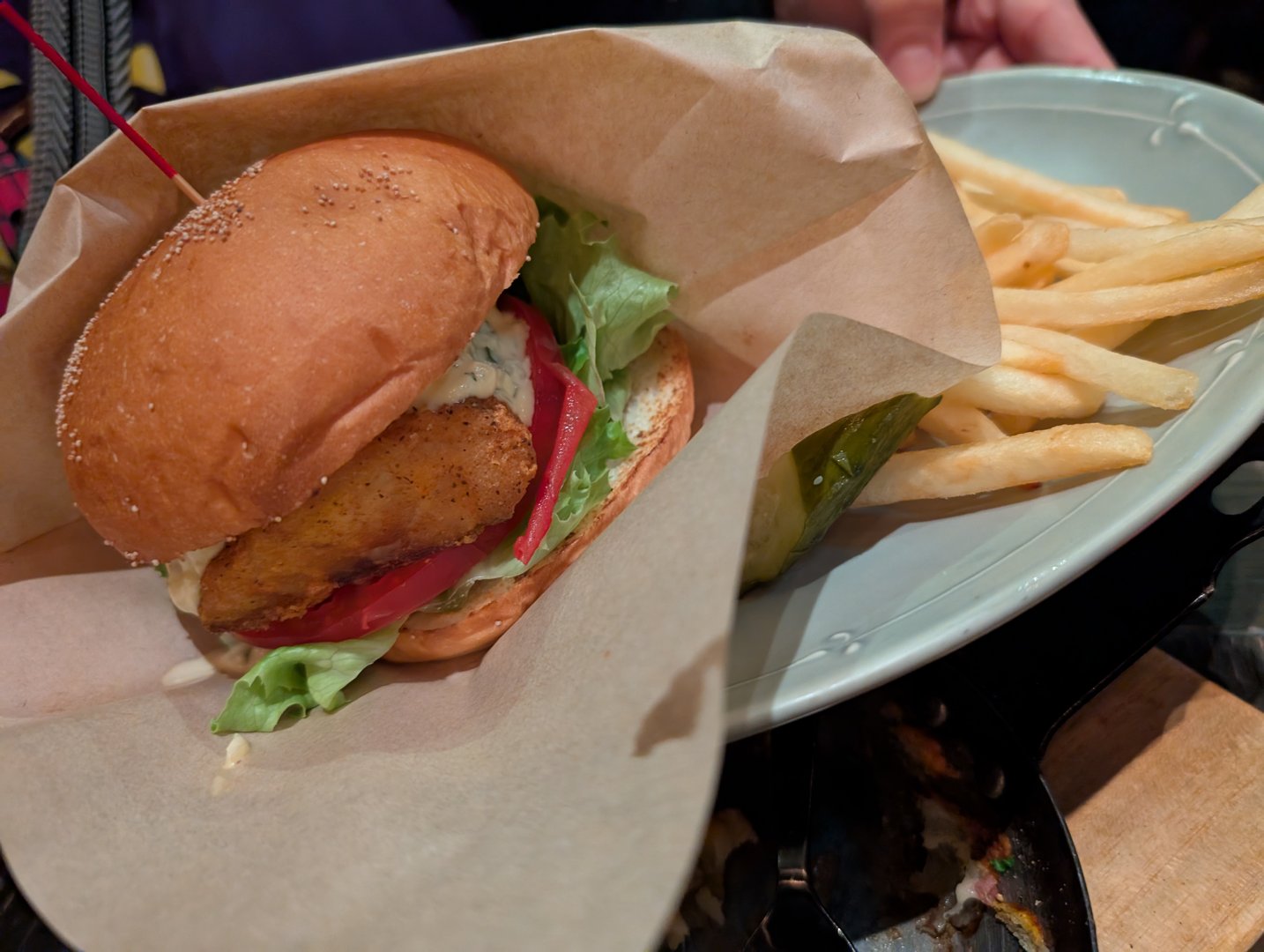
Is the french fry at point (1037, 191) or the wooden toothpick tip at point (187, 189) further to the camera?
the french fry at point (1037, 191)

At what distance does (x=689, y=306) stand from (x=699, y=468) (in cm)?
84

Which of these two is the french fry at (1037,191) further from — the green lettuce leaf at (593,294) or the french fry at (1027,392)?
the green lettuce leaf at (593,294)

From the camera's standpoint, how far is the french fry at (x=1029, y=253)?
5.08 ft

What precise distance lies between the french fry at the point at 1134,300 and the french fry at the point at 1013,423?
0.17 metres

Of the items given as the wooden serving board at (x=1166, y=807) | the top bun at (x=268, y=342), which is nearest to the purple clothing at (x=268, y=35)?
the top bun at (x=268, y=342)

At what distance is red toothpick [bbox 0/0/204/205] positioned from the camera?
3.97 ft

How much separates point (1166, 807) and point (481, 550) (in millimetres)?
1276

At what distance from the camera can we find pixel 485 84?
152cm

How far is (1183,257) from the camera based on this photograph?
1.40 m

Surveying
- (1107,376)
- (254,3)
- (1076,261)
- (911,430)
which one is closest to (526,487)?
(911,430)

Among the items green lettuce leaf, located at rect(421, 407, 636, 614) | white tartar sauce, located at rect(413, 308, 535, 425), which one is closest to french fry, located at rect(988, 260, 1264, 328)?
green lettuce leaf, located at rect(421, 407, 636, 614)

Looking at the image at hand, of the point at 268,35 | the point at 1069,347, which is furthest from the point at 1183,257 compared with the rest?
the point at 268,35

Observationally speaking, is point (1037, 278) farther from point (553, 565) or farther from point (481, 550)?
point (481, 550)

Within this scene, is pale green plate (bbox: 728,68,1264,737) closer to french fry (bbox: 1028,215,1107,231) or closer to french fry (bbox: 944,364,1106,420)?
french fry (bbox: 944,364,1106,420)
